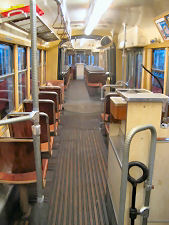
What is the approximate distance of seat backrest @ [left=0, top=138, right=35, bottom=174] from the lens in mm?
2316

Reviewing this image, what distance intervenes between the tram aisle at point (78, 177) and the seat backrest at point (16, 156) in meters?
0.68

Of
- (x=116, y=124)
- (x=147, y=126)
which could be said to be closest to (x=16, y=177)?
(x=116, y=124)

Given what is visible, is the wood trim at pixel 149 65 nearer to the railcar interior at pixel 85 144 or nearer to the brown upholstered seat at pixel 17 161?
the railcar interior at pixel 85 144

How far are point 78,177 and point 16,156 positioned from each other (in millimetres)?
1448

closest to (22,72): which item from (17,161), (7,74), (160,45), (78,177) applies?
(7,74)

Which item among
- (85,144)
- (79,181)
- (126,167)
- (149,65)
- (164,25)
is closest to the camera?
(126,167)

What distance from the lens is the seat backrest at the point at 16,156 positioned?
2.32 meters

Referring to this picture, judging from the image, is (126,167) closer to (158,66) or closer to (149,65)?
(158,66)

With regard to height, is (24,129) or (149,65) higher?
(149,65)

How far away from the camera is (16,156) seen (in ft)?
7.83

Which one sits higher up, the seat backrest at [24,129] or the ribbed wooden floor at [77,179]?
the seat backrest at [24,129]

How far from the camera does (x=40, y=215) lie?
2.37 metres

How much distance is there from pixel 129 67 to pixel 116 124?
561 cm

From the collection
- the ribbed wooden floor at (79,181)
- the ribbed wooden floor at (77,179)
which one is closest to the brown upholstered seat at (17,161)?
the ribbed wooden floor at (77,179)
